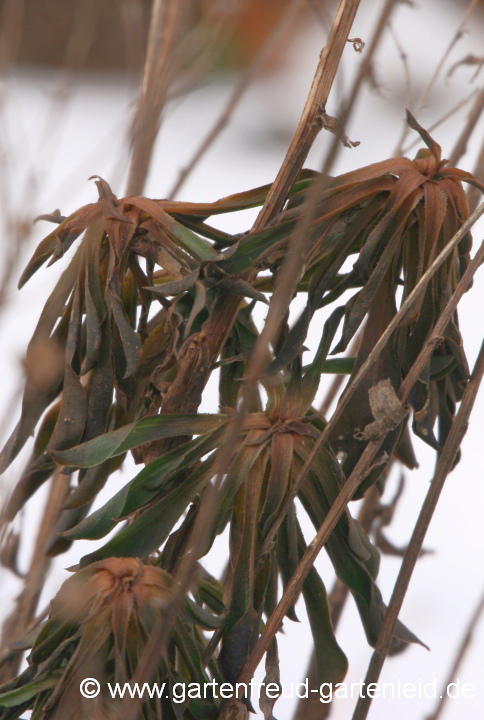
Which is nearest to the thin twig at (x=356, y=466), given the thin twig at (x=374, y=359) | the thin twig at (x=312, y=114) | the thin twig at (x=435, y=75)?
the thin twig at (x=374, y=359)

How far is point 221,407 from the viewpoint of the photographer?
56 cm

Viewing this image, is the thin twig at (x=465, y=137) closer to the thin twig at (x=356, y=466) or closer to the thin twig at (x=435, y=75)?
the thin twig at (x=435, y=75)

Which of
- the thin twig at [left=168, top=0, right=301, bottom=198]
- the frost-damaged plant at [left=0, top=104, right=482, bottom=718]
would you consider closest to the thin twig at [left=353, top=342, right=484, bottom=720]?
the frost-damaged plant at [left=0, top=104, right=482, bottom=718]

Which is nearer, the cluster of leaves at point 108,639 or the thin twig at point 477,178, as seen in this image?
the cluster of leaves at point 108,639

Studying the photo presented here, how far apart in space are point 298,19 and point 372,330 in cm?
69

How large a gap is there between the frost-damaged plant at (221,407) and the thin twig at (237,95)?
1.00ft

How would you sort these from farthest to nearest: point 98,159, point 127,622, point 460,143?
point 98,159 → point 460,143 → point 127,622

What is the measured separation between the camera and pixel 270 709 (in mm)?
498

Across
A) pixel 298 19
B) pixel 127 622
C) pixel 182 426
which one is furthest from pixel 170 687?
pixel 298 19

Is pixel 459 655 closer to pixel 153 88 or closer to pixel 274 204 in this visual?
pixel 274 204

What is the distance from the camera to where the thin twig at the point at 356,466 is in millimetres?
470

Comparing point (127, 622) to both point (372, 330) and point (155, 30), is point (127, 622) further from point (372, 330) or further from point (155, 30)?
point (155, 30)

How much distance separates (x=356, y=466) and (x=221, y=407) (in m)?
0.12

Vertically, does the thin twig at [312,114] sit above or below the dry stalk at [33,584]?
above
